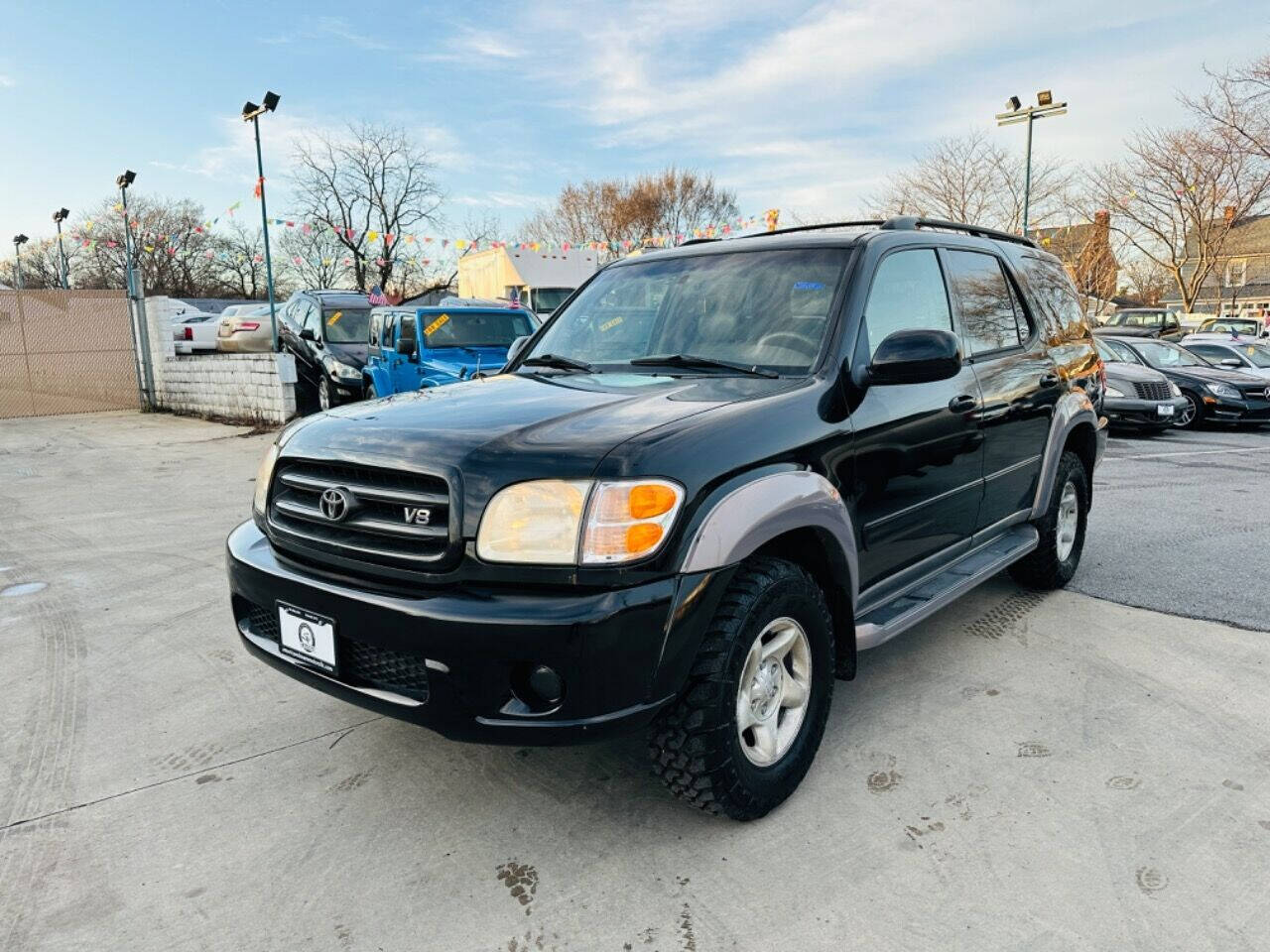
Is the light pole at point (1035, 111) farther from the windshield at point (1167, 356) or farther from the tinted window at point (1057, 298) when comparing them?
the tinted window at point (1057, 298)

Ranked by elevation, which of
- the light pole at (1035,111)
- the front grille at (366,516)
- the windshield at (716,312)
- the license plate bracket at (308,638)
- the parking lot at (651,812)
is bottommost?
the parking lot at (651,812)

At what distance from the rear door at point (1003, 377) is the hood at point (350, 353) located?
1109 centimetres

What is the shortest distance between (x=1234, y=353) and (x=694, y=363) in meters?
15.0

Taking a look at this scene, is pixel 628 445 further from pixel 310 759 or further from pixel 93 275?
pixel 93 275

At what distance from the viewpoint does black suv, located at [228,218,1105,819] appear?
84.1 inches

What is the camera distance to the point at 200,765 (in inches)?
115

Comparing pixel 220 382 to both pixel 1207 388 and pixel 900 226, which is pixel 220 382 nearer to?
pixel 900 226

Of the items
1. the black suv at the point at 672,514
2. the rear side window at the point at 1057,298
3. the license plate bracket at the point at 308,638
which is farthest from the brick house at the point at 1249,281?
the license plate bracket at the point at 308,638

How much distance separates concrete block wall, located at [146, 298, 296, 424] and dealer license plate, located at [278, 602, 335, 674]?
10.8 m

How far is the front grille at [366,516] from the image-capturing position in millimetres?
2256

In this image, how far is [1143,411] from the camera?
40.0 feet

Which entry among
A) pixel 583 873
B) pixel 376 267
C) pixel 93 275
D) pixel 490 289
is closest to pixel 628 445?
pixel 583 873

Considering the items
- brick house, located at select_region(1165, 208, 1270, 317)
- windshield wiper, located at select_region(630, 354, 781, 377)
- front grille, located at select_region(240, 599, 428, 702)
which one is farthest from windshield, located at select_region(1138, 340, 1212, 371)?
brick house, located at select_region(1165, 208, 1270, 317)

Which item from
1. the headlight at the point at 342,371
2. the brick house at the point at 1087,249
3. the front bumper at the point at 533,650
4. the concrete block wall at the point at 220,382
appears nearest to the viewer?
the front bumper at the point at 533,650
